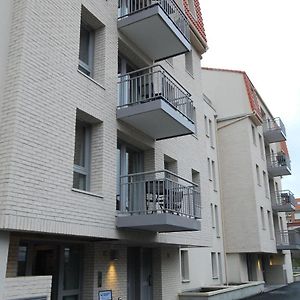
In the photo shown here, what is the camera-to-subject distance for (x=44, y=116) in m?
8.09

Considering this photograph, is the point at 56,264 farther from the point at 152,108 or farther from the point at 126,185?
the point at 152,108

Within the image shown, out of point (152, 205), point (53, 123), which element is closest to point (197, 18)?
point (152, 205)

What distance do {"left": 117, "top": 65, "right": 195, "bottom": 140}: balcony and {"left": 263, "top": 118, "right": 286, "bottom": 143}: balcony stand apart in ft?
66.2

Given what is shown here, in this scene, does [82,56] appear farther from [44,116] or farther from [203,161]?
[203,161]

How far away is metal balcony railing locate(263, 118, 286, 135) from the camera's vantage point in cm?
3216

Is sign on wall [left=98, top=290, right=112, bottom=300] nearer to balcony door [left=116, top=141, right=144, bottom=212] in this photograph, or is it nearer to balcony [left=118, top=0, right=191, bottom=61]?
balcony door [left=116, top=141, right=144, bottom=212]

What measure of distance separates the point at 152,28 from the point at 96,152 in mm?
4569

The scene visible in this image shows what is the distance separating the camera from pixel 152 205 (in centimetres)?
1148

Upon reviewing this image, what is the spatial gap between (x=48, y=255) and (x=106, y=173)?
243cm

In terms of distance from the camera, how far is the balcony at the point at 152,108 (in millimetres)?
10961

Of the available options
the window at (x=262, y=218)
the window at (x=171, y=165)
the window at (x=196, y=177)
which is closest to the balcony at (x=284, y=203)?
the window at (x=262, y=218)

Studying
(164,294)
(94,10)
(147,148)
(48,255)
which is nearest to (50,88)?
(94,10)

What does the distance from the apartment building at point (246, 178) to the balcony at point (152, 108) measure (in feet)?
48.8

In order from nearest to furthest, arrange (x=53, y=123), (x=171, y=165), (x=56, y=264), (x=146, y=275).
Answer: (x=53, y=123) < (x=56, y=264) < (x=146, y=275) < (x=171, y=165)
